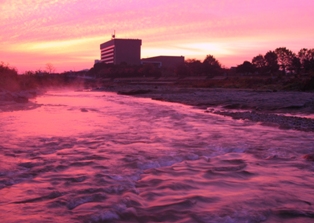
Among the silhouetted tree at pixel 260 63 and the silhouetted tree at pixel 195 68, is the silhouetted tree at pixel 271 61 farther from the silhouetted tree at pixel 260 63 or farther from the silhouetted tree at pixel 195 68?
the silhouetted tree at pixel 195 68

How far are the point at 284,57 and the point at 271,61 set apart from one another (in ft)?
8.71

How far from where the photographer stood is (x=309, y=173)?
6027 millimetres

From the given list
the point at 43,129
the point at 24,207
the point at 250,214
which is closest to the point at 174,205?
the point at 250,214

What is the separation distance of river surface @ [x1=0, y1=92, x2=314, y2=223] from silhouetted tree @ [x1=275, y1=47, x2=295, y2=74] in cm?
6191

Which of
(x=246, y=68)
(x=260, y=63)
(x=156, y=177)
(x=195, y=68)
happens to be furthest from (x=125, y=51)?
(x=156, y=177)

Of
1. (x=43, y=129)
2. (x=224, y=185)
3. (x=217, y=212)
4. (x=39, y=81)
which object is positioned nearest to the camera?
(x=217, y=212)

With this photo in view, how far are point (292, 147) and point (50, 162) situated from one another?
217 inches

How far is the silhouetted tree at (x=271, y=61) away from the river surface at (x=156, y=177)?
209 ft

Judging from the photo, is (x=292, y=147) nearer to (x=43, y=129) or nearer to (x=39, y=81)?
(x=43, y=129)

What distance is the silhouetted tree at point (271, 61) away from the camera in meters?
69.9

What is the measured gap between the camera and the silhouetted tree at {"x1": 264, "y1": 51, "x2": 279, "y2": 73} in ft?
229

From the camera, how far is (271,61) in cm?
7031

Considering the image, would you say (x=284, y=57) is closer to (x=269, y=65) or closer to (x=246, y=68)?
(x=269, y=65)

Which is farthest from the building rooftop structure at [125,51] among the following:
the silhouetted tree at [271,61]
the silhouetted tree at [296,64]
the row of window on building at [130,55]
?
the silhouetted tree at [296,64]
